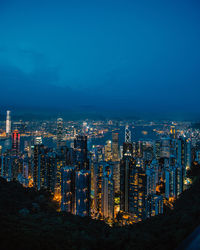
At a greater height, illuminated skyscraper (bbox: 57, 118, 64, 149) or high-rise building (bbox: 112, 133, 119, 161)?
illuminated skyscraper (bbox: 57, 118, 64, 149)

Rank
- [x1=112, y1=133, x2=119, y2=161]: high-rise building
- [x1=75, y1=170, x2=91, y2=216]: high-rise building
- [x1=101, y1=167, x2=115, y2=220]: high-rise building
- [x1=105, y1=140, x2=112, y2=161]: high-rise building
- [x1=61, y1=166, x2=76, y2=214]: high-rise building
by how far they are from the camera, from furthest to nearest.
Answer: [x1=112, y1=133, x2=119, y2=161]: high-rise building
[x1=105, y1=140, x2=112, y2=161]: high-rise building
[x1=101, y1=167, x2=115, y2=220]: high-rise building
[x1=61, y1=166, x2=76, y2=214]: high-rise building
[x1=75, y1=170, x2=91, y2=216]: high-rise building

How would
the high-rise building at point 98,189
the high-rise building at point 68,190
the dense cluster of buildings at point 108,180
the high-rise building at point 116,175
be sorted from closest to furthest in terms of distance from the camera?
the dense cluster of buildings at point 108,180 → the high-rise building at point 68,190 → the high-rise building at point 98,189 → the high-rise building at point 116,175

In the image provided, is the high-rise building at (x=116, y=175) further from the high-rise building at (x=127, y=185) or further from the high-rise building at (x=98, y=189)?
the high-rise building at (x=127, y=185)

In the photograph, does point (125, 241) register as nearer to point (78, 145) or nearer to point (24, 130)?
point (78, 145)

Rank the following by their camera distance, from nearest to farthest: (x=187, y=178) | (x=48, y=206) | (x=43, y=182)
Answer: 1. (x=48, y=206)
2. (x=187, y=178)
3. (x=43, y=182)

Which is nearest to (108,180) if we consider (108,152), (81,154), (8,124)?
(81,154)

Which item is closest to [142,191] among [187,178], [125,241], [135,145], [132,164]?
[132,164]

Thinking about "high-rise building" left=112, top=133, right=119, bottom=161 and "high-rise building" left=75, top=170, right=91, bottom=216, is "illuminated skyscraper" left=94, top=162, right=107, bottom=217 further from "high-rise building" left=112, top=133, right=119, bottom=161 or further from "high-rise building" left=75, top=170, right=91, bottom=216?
"high-rise building" left=112, top=133, right=119, bottom=161

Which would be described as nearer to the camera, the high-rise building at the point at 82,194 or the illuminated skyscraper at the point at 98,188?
the high-rise building at the point at 82,194

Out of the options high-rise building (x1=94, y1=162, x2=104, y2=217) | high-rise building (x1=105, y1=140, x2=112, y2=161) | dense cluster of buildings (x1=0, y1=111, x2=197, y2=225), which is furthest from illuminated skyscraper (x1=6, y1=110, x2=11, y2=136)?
high-rise building (x1=94, y1=162, x2=104, y2=217)

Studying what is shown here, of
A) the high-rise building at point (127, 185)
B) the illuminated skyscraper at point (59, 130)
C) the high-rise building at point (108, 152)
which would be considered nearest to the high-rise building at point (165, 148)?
the high-rise building at point (108, 152)

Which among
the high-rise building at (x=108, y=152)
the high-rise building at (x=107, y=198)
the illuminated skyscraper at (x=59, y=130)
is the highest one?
the illuminated skyscraper at (x=59, y=130)
